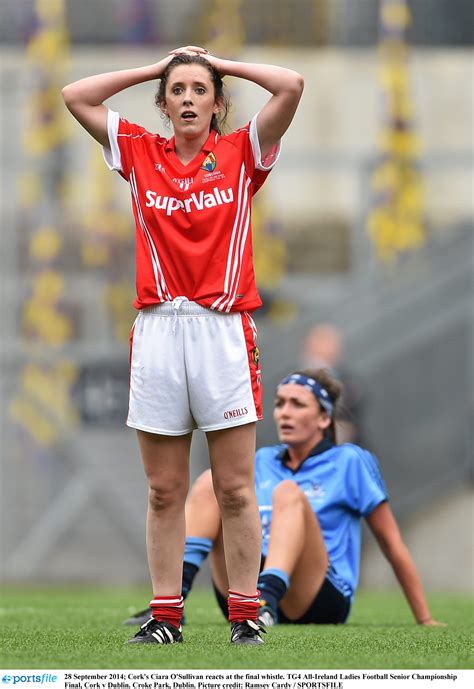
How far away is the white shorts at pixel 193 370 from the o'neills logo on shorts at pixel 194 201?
255 mm

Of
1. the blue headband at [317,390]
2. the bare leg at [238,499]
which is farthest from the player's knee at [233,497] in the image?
the blue headband at [317,390]

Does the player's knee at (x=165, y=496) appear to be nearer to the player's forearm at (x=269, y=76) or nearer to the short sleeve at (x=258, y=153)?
the short sleeve at (x=258, y=153)

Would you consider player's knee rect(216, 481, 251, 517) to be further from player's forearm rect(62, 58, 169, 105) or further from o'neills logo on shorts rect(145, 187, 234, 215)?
player's forearm rect(62, 58, 169, 105)

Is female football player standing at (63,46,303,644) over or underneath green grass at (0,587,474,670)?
over

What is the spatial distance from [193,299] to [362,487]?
5.27 ft

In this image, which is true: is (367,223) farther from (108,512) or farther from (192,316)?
(192,316)

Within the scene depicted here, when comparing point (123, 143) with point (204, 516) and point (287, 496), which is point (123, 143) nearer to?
point (287, 496)

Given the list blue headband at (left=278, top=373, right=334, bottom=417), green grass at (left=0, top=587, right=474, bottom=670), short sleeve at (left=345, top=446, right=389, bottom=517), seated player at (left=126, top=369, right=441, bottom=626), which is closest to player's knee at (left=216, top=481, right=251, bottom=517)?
green grass at (left=0, top=587, right=474, bottom=670)

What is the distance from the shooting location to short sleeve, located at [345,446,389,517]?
17.7 ft

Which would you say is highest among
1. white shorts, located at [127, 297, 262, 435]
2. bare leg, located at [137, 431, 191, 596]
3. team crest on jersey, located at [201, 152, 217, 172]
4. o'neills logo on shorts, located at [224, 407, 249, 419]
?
team crest on jersey, located at [201, 152, 217, 172]

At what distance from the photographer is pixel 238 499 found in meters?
4.13

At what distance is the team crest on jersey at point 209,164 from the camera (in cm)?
412

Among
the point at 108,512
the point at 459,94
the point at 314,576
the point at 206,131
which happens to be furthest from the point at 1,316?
the point at 206,131

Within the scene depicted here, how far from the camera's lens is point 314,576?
5.26 meters
